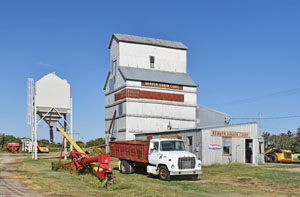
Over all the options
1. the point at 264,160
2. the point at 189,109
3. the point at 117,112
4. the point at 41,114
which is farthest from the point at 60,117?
the point at 264,160

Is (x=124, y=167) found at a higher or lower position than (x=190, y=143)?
lower

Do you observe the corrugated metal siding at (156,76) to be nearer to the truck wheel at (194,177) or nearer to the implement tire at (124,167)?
the implement tire at (124,167)

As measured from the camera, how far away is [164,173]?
21.0 metres

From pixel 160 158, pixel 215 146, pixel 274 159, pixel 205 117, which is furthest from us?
pixel 205 117

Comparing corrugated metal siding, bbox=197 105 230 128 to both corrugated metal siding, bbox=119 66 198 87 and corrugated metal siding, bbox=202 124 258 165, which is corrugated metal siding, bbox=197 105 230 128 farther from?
corrugated metal siding, bbox=202 124 258 165

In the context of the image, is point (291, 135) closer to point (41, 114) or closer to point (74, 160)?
point (41, 114)

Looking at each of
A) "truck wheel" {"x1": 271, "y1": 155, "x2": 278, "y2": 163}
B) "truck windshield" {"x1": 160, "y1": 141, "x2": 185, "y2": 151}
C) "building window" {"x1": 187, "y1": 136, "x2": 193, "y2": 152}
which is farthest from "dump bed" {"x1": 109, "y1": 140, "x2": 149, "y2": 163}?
"truck wheel" {"x1": 271, "y1": 155, "x2": 278, "y2": 163}

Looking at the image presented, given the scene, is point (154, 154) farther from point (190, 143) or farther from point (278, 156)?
point (278, 156)

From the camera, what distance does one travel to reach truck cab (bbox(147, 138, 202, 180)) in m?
20.5

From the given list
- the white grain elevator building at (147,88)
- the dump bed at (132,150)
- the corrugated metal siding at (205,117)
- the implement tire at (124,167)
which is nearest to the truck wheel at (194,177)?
the dump bed at (132,150)

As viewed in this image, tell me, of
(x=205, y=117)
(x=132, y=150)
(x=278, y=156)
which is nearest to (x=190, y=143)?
(x=132, y=150)

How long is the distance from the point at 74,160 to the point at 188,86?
1339 inches

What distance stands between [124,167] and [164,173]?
14.7 feet

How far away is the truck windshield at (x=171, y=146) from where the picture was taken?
22.0m
